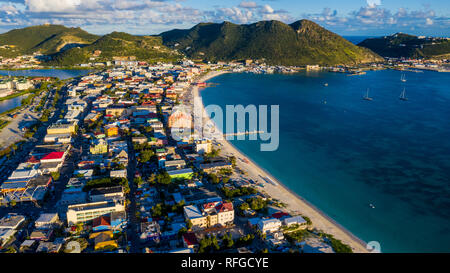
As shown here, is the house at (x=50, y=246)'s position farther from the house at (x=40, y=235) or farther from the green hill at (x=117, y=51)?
the green hill at (x=117, y=51)

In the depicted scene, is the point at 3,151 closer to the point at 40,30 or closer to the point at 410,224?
the point at 410,224

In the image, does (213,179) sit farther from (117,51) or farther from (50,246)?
(117,51)

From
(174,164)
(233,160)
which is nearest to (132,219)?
(174,164)

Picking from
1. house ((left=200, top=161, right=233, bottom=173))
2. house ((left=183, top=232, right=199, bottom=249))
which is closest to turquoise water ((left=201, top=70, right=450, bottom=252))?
house ((left=200, top=161, right=233, bottom=173))

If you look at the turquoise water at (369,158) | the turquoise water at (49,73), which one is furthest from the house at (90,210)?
the turquoise water at (49,73)

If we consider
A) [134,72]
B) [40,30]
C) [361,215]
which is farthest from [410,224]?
[40,30]

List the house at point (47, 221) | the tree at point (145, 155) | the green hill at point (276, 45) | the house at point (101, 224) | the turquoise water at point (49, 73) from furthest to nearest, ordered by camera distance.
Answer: the green hill at point (276, 45) → the turquoise water at point (49, 73) → the tree at point (145, 155) → the house at point (47, 221) → the house at point (101, 224)

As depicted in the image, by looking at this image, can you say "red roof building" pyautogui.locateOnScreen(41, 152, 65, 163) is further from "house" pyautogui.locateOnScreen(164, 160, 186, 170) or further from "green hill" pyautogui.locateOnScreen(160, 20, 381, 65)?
"green hill" pyautogui.locateOnScreen(160, 20, 381, 65)
